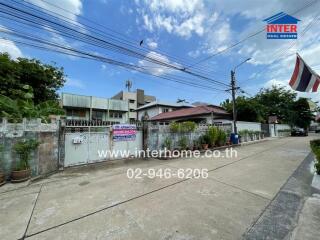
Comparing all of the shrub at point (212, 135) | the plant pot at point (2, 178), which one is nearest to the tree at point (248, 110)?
the shrub at point (212, 135)

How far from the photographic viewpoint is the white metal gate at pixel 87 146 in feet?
22.3

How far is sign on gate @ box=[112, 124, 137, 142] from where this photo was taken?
815 cm

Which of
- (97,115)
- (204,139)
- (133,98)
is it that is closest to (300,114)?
(204,139)

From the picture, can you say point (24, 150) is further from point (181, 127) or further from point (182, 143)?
point (181, 127)

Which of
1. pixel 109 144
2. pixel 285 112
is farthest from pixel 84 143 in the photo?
pixel 285 112

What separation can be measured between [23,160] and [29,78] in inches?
546

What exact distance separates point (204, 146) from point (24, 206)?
9940 millimetres

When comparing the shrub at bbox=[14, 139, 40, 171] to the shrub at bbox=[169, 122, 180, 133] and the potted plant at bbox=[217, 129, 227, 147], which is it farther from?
the potted plant at bbox=[217, 129, 227, 147]

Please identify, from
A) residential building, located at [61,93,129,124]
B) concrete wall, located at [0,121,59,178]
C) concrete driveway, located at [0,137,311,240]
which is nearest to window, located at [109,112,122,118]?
residential building, located at [61,93,129,124]

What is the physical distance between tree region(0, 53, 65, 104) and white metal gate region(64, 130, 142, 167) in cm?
723

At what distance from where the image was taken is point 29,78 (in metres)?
15.5

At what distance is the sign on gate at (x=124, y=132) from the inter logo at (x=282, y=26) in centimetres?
835

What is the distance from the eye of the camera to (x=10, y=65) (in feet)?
39.6

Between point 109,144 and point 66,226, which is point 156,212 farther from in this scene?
point 109,144
